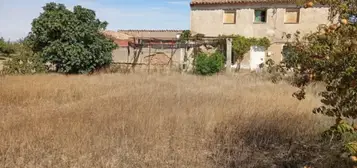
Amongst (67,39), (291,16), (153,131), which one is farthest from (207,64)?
(153,131)

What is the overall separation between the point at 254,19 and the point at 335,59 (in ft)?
75.6

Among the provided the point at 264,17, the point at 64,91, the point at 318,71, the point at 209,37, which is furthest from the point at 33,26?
the point at 318,71

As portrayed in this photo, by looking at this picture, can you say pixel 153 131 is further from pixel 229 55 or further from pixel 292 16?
pixel 292 16

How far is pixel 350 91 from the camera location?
2.62m

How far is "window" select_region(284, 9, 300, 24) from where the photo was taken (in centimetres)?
2371

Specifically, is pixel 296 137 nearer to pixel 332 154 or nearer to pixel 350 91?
pixel 332 154

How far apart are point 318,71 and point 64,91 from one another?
30.5ft

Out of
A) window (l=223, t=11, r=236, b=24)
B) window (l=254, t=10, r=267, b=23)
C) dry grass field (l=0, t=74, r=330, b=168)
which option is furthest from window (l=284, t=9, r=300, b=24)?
dry grass field (l=0, t=74, r=330, b=168)

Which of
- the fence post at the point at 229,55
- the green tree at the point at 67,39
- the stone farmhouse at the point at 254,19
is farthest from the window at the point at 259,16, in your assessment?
the green tree at the point at 67,39

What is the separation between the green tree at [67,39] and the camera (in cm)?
1716

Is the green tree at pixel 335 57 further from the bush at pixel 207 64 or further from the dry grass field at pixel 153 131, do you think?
A: the bush at pixel 207 64

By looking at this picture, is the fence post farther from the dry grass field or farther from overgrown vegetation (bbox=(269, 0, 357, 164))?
overgrown vegetation (bbox=(269, 0, 357, 164))

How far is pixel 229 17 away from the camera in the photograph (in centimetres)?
2547

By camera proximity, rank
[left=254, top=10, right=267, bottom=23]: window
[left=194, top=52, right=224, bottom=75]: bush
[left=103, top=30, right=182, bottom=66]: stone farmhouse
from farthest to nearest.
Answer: [left=254, top=10, right=267, bottom=23]: window → [left=103, top=30, right=182, bottom=66]: stone farmhouse → [left=194, top=52, right=224, bottom=75]: bush
